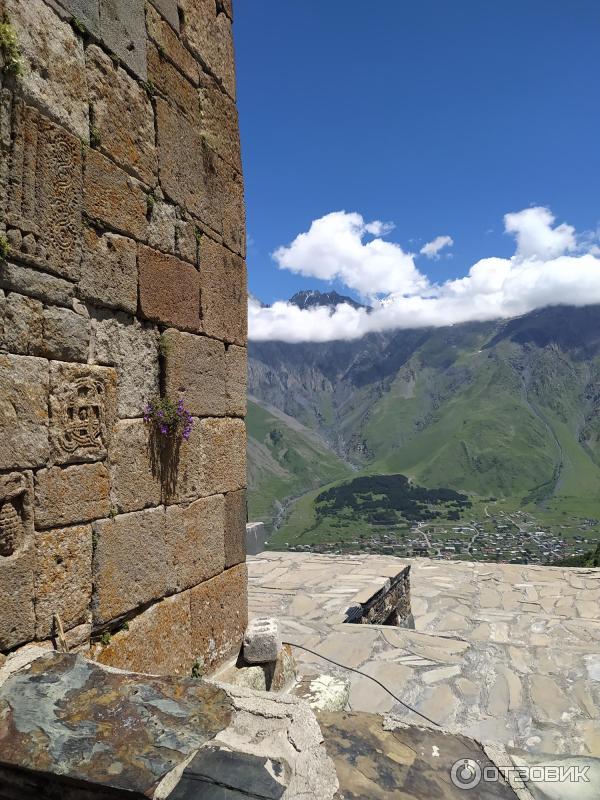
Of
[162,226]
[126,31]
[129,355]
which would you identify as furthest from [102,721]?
[126,31]

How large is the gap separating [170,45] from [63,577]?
11.2ft

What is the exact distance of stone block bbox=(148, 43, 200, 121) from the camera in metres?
3.62

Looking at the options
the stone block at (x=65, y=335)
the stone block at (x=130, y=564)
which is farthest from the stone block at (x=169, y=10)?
the stone block at (x=130, y=564)

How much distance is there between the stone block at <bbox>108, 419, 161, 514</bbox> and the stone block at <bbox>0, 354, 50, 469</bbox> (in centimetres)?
50

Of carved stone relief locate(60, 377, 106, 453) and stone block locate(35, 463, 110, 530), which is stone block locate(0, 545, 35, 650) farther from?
carved stone relief locate(60, 377, 106, 453)

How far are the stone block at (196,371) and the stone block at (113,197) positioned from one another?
70 centimetres

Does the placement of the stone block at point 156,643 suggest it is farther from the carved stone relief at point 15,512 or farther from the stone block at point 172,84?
the stone block at point 172,84

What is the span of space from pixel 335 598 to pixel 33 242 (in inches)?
271

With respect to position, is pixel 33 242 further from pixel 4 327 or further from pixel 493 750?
pixel 493 750

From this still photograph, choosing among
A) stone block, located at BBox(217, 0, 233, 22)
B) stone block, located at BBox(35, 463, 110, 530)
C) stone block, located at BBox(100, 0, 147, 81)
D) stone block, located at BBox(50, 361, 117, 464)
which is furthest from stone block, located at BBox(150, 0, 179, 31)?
stone block, located at BBox(35, 463, 110, 530)

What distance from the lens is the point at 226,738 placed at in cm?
205

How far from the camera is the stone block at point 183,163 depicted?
3.66 meters

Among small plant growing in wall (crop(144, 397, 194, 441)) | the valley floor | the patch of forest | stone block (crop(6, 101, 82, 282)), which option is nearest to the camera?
stone block (crop(6, 101, 82, 282))

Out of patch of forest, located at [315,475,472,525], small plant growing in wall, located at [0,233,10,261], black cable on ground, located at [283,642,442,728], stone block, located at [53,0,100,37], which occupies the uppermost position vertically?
stone block, located at [53,0,100,37]
